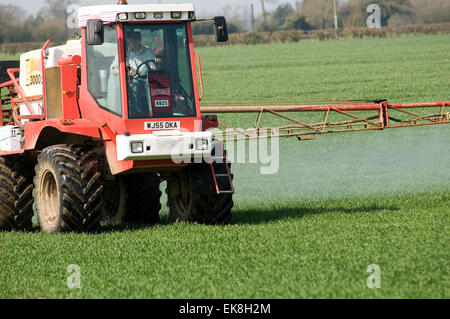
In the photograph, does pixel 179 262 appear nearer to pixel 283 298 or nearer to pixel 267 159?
pixel 283 298

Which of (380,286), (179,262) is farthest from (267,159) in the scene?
(380,286)

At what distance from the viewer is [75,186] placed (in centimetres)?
1147

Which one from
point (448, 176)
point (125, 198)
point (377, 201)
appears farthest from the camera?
point (448, 176)

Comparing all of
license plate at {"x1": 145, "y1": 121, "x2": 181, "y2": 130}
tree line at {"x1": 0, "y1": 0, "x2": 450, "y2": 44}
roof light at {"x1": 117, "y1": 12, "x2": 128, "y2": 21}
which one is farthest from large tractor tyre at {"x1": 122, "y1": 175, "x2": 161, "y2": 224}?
tree line at {"x1": 0, "y1": 0, "x2": 450, "y2": 44}

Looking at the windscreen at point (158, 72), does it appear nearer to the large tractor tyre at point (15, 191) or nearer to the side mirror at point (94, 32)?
the side mirror at point (94, 32)

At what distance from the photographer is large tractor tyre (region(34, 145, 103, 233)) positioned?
11492mm

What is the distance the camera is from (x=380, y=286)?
7598mm

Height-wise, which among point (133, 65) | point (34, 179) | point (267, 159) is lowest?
point (267, 159)

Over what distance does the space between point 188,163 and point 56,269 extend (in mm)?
3142

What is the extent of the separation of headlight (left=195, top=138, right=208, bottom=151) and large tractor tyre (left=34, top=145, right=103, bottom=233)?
1.38m

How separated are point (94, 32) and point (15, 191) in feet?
11.7

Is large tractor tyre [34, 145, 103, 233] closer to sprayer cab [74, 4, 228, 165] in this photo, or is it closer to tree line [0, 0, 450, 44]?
sprayer cab [74, 4, 228, 165]

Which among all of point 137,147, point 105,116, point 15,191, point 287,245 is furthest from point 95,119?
point 287,245

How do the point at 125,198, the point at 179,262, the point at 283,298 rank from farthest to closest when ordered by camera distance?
1. the point at 125,198
2. the point at 179,262
3. the point at 283,298
